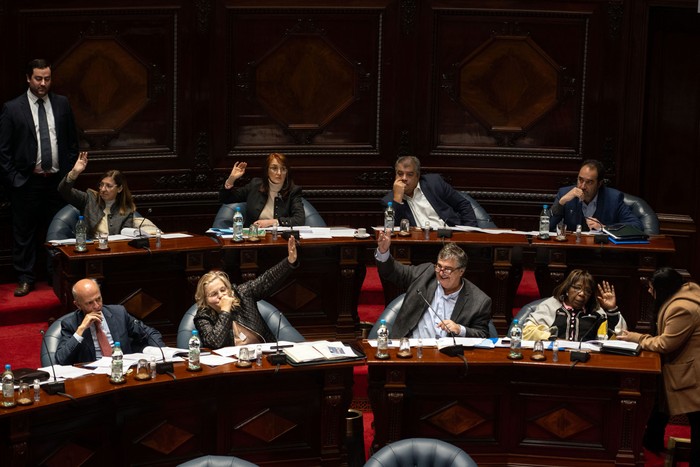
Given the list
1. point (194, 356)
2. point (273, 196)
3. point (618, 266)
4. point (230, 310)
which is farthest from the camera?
point (273, 196)

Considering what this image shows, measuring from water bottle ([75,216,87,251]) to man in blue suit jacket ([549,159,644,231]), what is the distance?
11.1ft

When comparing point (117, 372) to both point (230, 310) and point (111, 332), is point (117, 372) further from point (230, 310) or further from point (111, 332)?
point (230, 310)

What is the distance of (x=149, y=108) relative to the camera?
948cm

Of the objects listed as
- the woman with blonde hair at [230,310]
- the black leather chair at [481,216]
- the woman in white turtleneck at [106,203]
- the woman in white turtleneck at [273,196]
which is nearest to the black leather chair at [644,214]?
the black leather chair at [481,216]

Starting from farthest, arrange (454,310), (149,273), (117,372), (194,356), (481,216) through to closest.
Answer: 1. (481,216)
2. (149,273)
3. (454,310)
4. (194,356)
5. (117,372)

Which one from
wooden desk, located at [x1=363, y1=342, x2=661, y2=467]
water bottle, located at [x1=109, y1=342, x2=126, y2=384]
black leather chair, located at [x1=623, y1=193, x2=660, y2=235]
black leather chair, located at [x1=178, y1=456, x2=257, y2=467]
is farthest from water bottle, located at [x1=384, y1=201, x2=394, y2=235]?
black leather chair, located at [x1=178, y1=456, x2=257, y2=467]

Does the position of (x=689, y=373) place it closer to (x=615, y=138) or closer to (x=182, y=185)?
(x=615, y=138)

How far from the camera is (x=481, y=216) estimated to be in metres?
9.04

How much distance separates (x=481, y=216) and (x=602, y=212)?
94cm

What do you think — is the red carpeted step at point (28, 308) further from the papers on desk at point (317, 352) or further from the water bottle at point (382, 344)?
the water bottle at point (382, 344)

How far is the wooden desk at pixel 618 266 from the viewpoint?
8062 mm

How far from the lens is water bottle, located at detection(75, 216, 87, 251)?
764cm

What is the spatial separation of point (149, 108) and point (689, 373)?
4.94 metres

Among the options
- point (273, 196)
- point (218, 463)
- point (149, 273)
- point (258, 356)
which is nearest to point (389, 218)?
point (273, 196)
